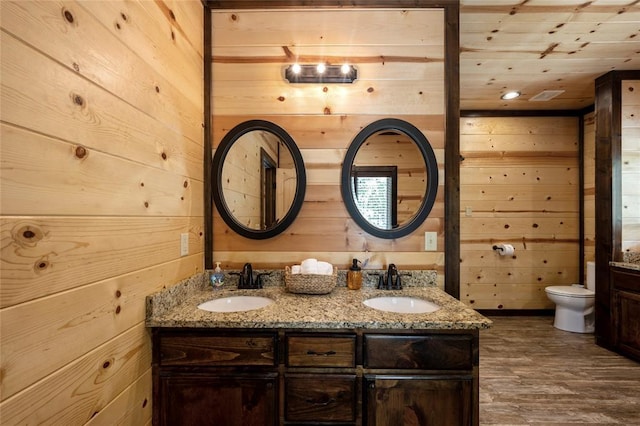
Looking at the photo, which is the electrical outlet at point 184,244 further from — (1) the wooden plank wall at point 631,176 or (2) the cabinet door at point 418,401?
(1) the wooden plank wall at point 631,176

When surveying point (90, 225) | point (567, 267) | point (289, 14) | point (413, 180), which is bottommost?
point (567, 267)

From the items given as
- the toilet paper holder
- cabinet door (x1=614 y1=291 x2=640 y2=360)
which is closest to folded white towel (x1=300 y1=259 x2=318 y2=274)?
cabinet door (x1=614 y1=291 x2=640 y2=360)

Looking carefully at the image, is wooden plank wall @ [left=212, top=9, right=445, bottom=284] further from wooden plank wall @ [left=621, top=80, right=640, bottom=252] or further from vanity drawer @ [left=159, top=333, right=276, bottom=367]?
wooden plank wall @ [left=621, top=80, right=640, bottom=252]

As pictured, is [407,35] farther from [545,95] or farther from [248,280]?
[545,95]

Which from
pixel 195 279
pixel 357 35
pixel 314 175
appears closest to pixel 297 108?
pixel 314 175

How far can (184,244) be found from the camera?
1.62m

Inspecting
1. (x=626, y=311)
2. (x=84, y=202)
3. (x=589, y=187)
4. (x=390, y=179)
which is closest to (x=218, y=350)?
(x=84, y=202)

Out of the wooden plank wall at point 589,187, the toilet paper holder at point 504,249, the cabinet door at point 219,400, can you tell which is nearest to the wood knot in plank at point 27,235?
the cabinet door at point 219,400

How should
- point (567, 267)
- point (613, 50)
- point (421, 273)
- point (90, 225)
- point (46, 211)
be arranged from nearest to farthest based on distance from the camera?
point (46, 211) → point (90, 225) → point (421, 273) → point (613, 50) → point (567, 267)

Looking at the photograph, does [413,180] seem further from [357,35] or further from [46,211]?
[46,211]

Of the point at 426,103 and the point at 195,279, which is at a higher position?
the point at 426,103

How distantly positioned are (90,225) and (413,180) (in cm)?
163

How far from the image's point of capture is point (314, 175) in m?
1.91

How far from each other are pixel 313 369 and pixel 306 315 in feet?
0.76
